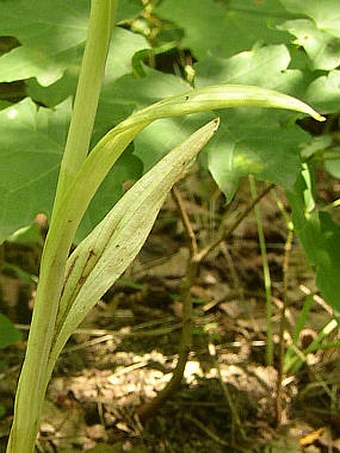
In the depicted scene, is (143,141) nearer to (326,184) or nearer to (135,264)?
(135,264)

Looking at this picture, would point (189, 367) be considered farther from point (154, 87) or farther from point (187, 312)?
point (154, 87)

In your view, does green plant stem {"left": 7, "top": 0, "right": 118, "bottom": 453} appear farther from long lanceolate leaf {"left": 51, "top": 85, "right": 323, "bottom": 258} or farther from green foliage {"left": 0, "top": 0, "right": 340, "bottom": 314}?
green foliage {"left": 0, "top": 0, "right": 340, "bottom": 314}

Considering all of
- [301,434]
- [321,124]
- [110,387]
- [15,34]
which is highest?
[321,124]

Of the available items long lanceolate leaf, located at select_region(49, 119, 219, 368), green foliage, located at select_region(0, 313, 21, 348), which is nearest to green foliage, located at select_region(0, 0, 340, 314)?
long lanceolate leaf, located at select_region(49, 119, 219, 368)

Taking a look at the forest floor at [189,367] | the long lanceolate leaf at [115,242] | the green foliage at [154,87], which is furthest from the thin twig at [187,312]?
the long lanceolate leaf at [115,242]

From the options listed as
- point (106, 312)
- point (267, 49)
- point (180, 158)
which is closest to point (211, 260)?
point (106, 312)

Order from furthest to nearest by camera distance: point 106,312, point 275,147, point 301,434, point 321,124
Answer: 1. point 321,124
2. point 106,312
3. point 301,434
4. point 275,147
